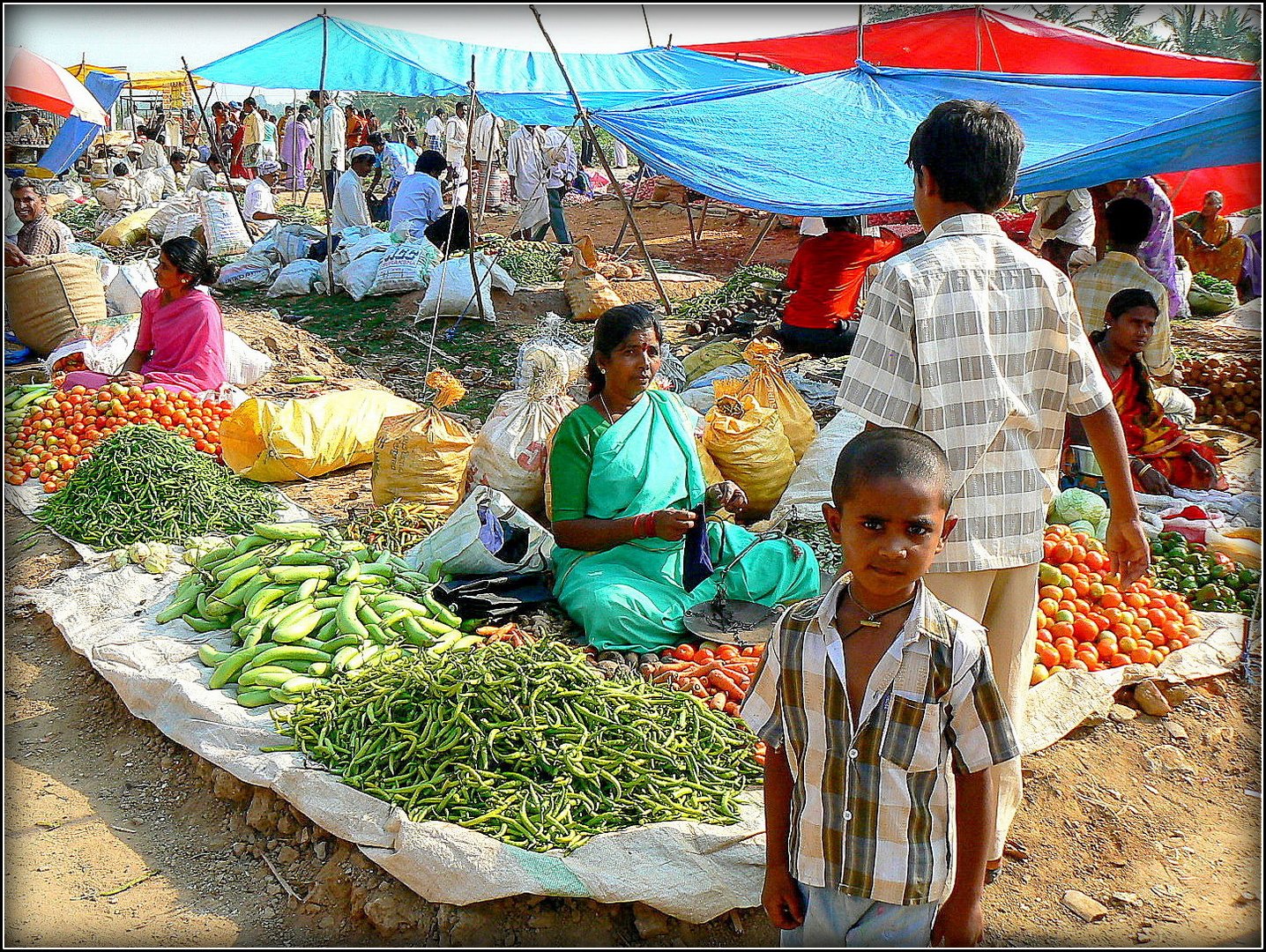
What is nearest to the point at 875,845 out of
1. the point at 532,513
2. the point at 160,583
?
the point at 532,513

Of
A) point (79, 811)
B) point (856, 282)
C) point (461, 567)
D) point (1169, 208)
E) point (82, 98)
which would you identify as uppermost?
point (82, 98)

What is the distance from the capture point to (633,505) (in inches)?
138

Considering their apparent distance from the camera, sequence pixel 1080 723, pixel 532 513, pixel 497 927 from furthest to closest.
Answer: pixel 532 513 < pixel 1080 723 < pixel 497 927

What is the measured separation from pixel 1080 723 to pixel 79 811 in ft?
10.8

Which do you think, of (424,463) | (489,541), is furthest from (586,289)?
(489,541)

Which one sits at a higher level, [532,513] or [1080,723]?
[532,513]

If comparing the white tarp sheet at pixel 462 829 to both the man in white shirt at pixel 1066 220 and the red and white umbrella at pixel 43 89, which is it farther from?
the red and white umbrella at pixel 43 89

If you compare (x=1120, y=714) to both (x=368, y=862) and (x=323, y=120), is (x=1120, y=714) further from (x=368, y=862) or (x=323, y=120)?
(x=323, y=120)

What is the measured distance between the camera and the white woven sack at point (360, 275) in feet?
32.3

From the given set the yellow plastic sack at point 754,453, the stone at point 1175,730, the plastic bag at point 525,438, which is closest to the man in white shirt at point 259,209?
the plastic bag at point 525,438

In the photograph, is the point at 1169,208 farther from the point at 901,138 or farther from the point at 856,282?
the point at 901,138

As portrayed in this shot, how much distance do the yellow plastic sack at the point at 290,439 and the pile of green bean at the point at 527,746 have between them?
265 cm

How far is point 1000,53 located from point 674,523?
297 inches

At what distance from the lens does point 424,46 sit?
9844 millimetres
